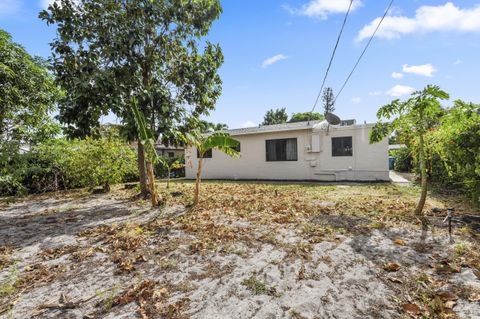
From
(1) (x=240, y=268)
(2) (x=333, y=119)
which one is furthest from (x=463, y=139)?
(2) (x=333, y=119)

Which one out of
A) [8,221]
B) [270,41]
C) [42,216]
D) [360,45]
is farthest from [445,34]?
[8,221]

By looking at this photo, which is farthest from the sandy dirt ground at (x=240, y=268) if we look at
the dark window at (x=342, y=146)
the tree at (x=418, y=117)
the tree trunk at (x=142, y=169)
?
the dark window at (x=342, y=146)

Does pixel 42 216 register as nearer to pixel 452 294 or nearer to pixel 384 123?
pixel 452 294

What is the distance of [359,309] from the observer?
2.61 meters

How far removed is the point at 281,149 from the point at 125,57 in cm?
1018

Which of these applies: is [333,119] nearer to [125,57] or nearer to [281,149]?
[281,149]

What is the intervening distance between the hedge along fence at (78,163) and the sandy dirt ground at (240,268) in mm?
4791

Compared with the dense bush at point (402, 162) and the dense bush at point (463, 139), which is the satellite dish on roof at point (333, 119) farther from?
the dense bush at point (402, 162)

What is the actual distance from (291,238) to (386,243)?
1683 mm

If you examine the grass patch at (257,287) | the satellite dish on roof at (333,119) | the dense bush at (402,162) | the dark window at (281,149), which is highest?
the satellite dish on roof at (333,119)

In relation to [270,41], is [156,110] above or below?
below

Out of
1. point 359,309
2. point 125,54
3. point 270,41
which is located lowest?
point 359,309

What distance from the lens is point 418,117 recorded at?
5578mm

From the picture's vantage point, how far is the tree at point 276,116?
52.6 m
